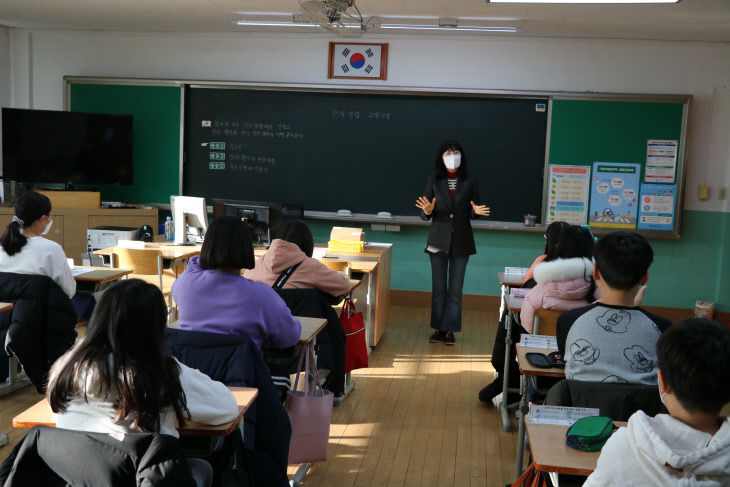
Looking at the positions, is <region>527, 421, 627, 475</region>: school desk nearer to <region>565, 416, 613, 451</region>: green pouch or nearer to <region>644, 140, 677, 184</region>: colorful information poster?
<region>565, 416, 613, 451</region>: green pouch

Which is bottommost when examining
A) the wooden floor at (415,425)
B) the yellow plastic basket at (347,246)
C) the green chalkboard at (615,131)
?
the wooden floor at (415,425)

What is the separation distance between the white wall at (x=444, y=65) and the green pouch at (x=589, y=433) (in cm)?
521

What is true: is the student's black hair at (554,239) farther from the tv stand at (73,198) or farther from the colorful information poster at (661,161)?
the tv stand at (73,198)

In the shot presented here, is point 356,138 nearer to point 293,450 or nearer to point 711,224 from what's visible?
point 711,224

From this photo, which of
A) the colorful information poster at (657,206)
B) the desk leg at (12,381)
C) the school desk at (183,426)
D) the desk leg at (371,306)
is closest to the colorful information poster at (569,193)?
the colorful information poster at (657,206)

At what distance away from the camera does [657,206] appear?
21.0 ft

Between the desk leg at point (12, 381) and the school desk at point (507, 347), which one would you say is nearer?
the school desk at point (507, 347)

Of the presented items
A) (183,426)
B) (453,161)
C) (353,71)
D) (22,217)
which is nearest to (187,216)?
(22,217)

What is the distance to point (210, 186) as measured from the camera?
23.4ft

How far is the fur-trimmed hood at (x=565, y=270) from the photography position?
3.26m

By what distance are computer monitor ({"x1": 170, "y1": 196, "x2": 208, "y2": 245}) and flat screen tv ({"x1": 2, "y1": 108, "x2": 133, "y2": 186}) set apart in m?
1.78

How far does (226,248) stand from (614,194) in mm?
4859

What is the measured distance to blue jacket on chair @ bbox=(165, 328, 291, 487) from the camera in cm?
219

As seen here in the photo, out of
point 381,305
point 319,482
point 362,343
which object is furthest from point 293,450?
point 381,305
